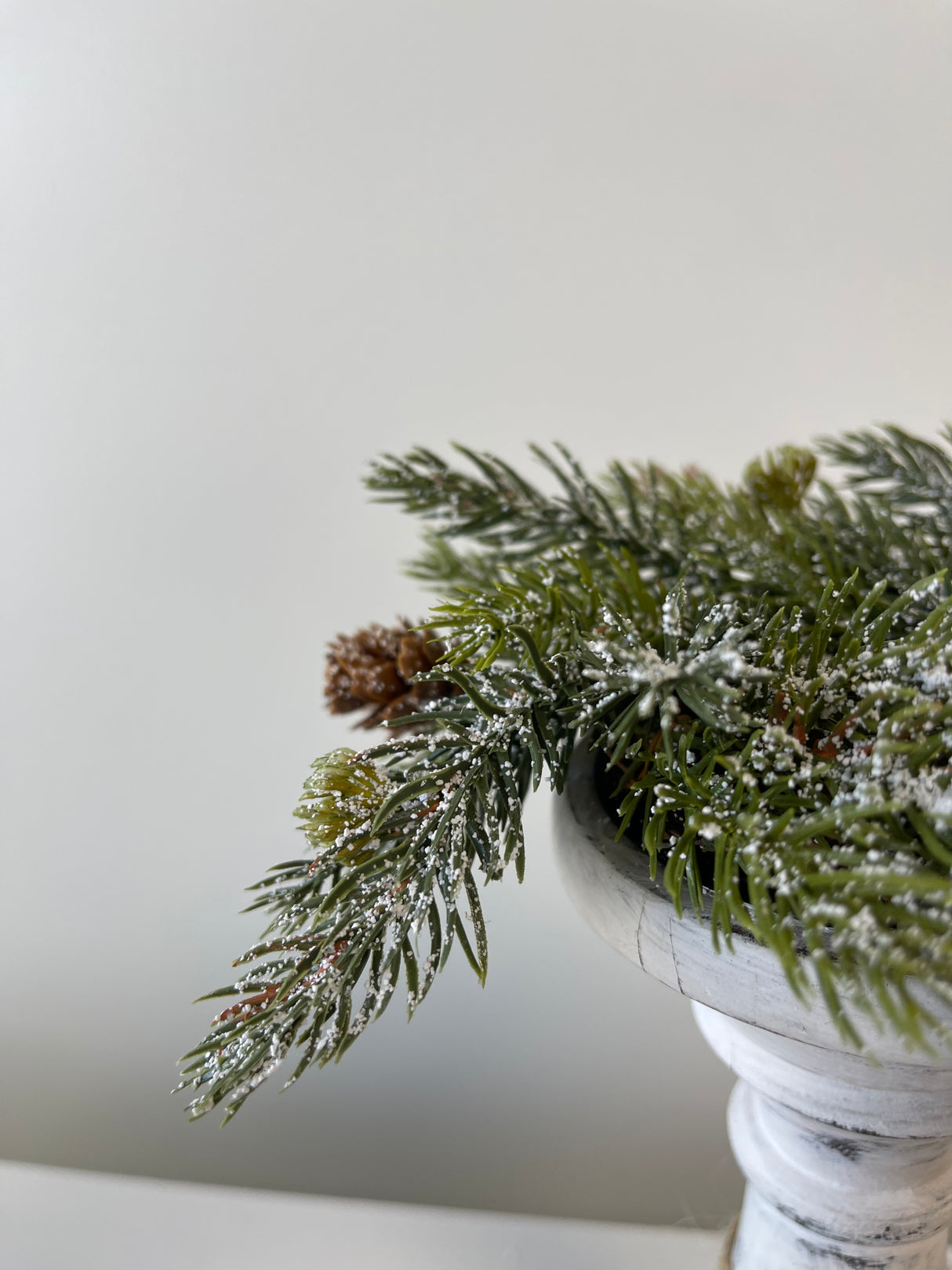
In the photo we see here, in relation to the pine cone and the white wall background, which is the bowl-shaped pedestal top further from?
the white wall background

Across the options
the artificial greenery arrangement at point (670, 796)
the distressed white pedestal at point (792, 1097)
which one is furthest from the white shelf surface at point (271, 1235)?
the artificial greenery arrangement at point (670, 796)

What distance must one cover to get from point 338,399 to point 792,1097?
362mm

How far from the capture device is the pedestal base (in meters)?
0.20

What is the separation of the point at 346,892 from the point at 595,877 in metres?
0.05

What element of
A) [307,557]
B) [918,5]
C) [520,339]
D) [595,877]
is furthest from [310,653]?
[918,5]

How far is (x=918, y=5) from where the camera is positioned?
0.43 m

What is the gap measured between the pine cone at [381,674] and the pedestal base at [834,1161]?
11 centimetres

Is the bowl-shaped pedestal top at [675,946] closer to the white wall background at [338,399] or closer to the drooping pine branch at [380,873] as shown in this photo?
the drooping pine branch at [380,873]

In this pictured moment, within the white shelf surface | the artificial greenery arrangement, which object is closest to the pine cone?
the artificial greenery arrangement

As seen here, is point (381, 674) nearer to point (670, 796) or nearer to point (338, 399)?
point (670, 796)

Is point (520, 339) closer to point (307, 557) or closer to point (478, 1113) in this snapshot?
point (307, 557)

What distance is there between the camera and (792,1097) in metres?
0.21

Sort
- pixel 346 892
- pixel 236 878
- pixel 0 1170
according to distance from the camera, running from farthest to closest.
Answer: pixel 236 878
pixel 0 1170
pixel 346 892

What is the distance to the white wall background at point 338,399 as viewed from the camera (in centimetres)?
42
